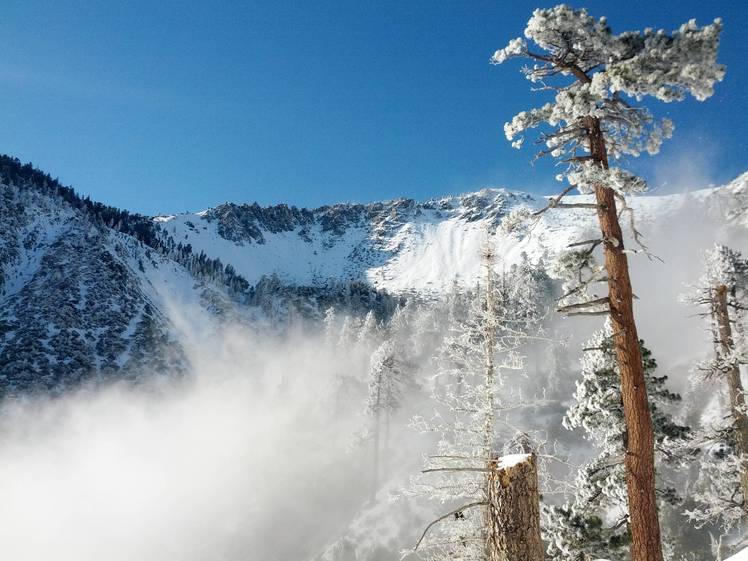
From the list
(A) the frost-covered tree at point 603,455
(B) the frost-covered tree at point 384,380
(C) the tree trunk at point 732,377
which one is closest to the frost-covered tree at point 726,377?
(C) the tree trunk at point 732,377

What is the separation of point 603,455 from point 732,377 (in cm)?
399

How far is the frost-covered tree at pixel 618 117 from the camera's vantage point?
24.1 feet

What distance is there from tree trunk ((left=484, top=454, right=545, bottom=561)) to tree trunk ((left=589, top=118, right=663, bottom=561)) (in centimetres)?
Answer: 295

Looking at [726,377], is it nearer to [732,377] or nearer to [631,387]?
[732,377]

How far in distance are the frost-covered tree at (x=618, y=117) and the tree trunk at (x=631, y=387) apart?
0.05 feet

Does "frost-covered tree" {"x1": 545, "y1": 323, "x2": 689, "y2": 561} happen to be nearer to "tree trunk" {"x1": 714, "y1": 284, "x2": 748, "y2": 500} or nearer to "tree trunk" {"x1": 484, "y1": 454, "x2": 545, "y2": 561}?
"tree trunk" {"x1": 714, "y1": 284, "x2": 748, "y2": 500}

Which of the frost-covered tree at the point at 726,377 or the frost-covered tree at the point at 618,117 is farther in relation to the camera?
the frost-covered tree at the point at 726,377

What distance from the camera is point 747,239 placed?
147 metres

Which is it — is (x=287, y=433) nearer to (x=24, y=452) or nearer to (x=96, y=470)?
(x=96, y=470)

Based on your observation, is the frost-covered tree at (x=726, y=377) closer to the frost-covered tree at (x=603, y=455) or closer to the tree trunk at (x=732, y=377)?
the tree trunk at (x=732, y=377)

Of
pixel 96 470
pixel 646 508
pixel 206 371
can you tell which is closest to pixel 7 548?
pixel 96 470

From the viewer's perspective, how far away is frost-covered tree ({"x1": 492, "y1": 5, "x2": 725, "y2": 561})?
7.34 metres

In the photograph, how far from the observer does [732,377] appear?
530 inches

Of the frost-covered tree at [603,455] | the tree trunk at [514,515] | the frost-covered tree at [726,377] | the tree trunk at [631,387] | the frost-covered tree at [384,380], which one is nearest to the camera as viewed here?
the tree trunk at [514,515]
